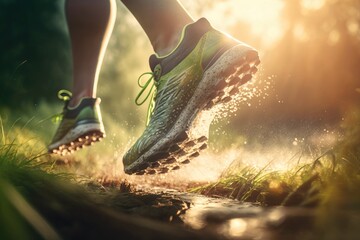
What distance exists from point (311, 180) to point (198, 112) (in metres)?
0.66

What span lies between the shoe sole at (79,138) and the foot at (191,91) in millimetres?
343

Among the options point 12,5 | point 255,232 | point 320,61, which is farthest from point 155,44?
point 12,5

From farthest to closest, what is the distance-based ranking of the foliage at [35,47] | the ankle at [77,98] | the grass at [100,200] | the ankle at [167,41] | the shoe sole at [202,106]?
the foliage at [35,47], the ankle at [77,98], the ankle at [167,41], the shoe sole at [202,106], the grass at [100,200]

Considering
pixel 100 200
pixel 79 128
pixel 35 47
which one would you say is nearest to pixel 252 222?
pixel 100 200

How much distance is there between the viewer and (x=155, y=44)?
2.18m

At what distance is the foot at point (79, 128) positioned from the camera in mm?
2348

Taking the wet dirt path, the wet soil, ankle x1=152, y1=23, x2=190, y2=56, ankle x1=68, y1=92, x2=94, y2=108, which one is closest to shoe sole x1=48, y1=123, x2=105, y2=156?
ankle x1=68, y1=92, x2=94, y2=108

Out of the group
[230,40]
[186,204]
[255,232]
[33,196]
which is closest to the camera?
[255,232]

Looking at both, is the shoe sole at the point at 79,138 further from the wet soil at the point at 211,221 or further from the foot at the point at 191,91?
the wet soil at the point at 211,221

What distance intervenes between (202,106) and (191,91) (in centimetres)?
9

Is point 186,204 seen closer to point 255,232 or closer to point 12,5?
point 255,232

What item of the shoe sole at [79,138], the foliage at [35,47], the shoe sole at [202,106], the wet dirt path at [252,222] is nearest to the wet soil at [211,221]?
the wet dirt path at [252,222]

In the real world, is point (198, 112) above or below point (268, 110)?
above

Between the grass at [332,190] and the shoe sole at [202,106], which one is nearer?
the grass at [332,190]
